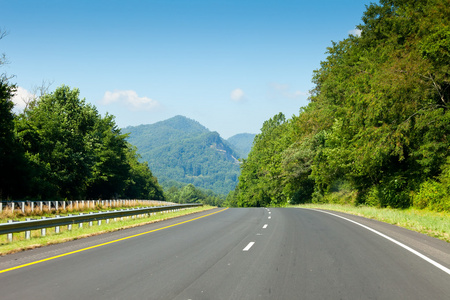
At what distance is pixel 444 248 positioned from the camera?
34.7 feet

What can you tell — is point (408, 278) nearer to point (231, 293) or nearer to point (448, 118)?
point (231, 293)

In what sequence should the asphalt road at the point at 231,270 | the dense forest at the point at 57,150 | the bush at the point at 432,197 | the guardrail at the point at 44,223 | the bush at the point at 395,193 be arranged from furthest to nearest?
the dense forest at the point at 57,150, the bush at the point at 395,193, the bush at the point at 432,197, the guardrail at the point at 44,223, the asphalt road at the point at 231,270

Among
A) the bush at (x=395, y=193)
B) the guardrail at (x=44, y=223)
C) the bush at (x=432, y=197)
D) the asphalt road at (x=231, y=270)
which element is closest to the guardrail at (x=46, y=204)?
the guardrail at (x=44, y=223)

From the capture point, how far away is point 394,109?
27.2 meters

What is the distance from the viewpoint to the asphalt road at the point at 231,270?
607cm

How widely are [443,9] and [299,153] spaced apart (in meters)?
27.6

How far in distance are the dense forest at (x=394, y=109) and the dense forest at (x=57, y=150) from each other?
29084 mm

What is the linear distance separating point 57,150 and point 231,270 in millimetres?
44540

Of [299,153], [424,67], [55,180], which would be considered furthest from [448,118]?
[55,180]

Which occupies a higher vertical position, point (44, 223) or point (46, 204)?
point (46, 204)

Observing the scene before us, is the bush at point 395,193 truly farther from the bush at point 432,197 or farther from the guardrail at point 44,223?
the guardrail at point 44,223

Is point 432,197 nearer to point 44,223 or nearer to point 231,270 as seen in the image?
point 231,270

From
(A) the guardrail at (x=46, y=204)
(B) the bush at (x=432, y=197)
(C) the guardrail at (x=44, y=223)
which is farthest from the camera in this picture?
(B) the bush at (x=432, y=197)

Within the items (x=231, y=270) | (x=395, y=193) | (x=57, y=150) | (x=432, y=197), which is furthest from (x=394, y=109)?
(x=57, y=150)
